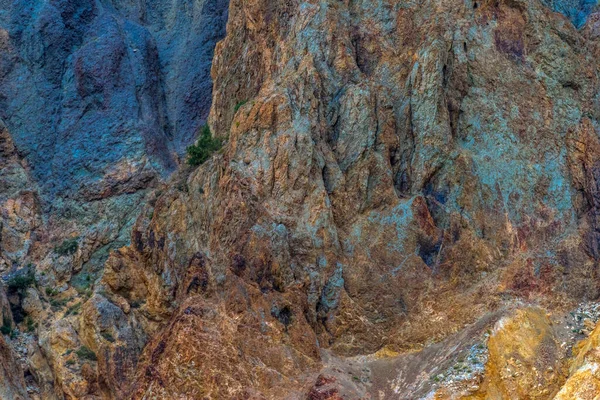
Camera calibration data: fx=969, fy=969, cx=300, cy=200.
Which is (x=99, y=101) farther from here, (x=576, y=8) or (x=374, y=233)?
(x=576, y=8)

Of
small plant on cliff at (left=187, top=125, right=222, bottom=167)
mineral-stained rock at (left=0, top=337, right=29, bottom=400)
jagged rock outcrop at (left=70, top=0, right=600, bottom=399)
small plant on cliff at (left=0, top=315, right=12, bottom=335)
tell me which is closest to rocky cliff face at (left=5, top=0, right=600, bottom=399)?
jagged rock outcrop at (left=70, top=0, right=600, bottom=399)

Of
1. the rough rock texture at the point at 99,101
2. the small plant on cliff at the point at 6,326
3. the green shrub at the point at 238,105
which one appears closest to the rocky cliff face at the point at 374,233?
the green shrub at the point at 238,105

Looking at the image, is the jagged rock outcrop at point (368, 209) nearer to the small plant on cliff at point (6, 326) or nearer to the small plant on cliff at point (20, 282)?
the small plant on cliff at point (6, 326)

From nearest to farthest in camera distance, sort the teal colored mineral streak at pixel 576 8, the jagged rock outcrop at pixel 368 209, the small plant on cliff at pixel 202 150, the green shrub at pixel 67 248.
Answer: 1. the jagged rock outcrop at pixel 368 209
2. the small plant on cliff at pixel 202 150
3. the green shrub at pixel 67 248
4. the teal colored mineral streak at pixel 576 8

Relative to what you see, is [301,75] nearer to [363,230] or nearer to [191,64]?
[363,230]

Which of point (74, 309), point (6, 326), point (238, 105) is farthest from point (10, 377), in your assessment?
point (238, 105)

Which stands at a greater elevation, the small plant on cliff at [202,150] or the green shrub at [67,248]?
the small plant on cliff at [202,150]
